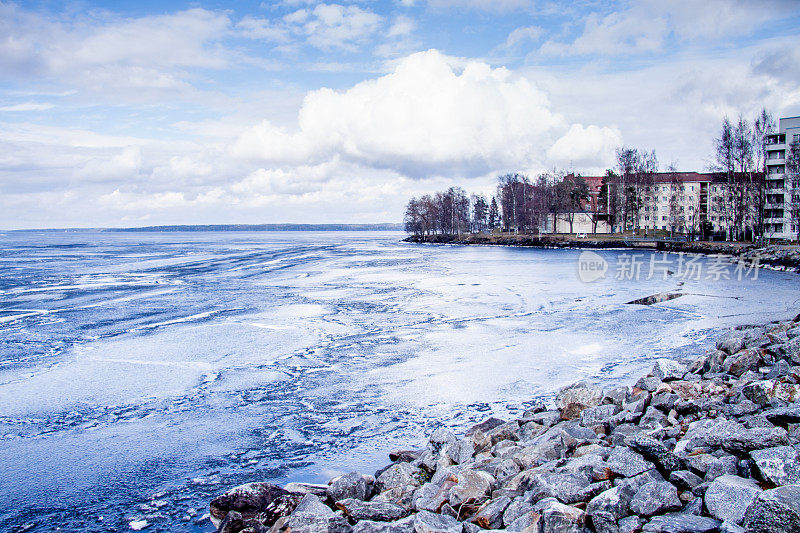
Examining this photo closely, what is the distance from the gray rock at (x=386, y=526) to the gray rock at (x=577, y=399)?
4.64m

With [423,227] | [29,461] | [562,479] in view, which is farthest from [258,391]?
[423,227]

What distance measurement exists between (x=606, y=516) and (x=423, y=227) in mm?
124767

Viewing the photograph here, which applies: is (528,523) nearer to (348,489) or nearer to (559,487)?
(559,487)

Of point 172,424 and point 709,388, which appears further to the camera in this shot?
point 172,424

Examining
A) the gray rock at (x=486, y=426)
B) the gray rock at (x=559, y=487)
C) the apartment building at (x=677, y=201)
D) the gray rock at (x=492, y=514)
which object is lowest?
the gray rock at (x=486, y=426)

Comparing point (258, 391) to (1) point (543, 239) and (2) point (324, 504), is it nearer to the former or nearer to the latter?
(2) point (324, 504)

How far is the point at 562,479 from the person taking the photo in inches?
215

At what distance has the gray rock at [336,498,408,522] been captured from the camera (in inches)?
225

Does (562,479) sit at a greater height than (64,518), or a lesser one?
greater

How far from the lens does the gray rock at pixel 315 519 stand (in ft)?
17.8

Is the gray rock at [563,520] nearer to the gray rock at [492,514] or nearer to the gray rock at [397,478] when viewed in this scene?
the gray rock at [492,514]

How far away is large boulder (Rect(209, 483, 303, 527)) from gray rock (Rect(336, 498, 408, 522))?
2.04 feet

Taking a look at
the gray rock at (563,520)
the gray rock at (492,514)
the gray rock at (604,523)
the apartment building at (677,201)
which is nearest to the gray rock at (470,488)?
the gray rock at (492,514)

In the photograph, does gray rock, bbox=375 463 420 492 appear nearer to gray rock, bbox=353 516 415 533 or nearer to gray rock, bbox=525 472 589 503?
gray rock, bbox=353 516 415 533
